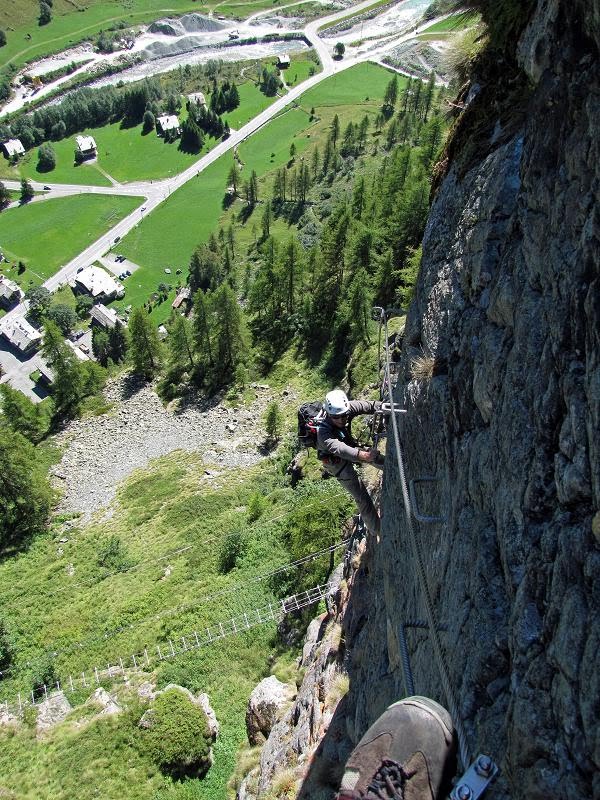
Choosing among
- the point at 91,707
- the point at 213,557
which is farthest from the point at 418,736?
the point at 213,557

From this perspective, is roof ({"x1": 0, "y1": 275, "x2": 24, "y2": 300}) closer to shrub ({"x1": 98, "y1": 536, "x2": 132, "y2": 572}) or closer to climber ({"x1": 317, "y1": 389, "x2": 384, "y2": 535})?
shrub ({"x1": 98, "y1": 536, "x2": 132, "y2": 572})

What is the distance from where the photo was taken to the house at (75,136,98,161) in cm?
12700

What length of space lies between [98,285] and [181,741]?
82.5m

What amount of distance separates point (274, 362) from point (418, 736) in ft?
172

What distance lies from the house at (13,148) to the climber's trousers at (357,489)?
478 ft

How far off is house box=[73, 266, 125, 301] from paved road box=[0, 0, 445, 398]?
628cm

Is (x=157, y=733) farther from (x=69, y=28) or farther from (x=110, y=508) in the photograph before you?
(x=69, y=28)

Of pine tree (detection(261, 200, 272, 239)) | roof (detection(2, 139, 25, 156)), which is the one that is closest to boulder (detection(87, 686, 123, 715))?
pine tree (detection(261, 200, 272, 239))

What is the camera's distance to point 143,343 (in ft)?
194

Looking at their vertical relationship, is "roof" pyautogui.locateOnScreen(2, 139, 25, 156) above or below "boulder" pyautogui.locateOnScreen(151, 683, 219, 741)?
above

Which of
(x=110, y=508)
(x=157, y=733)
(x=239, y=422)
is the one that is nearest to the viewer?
(x=157, y=733)

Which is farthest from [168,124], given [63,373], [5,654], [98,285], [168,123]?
[5,654]

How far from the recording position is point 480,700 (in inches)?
228

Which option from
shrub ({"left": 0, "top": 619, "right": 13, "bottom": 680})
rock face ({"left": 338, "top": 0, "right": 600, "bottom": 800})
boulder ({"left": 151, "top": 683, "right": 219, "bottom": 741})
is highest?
rock face ({"left": 338, "top": 0, "right": 600, "bottom": 800})
